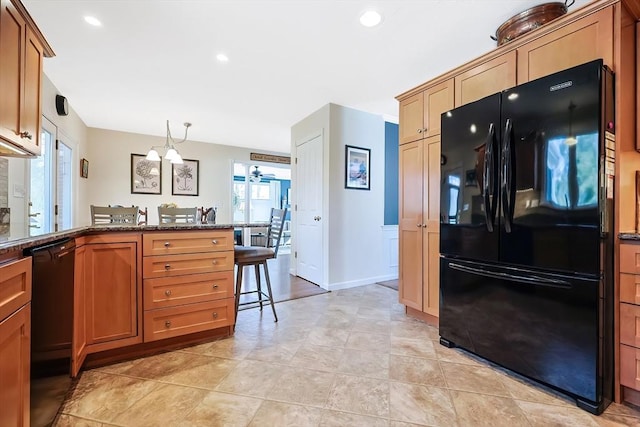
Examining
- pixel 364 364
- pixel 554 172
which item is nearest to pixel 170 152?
pixel 364 364

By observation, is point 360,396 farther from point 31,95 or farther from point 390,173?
point 390,173

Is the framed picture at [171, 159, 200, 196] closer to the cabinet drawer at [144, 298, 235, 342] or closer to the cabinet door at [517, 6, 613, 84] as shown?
the cabinet drawer at [144, 298, 235, 342]

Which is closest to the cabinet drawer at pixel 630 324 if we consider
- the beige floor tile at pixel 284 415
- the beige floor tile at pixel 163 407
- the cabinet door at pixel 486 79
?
the cabinet door at pixel 486 79

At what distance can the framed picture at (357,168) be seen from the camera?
389cm

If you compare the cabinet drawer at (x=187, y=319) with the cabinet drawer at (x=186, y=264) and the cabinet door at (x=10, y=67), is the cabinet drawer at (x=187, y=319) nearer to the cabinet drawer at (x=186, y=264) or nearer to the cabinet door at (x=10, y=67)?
the cabinet drawer at (x=186, y=264)

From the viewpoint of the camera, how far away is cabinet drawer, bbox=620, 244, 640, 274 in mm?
1451

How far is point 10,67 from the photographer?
4.92ft

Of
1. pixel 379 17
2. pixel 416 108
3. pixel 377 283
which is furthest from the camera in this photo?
pixel 377 283

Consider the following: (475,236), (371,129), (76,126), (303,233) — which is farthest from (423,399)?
(76,126)

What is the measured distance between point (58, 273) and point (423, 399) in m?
1.97

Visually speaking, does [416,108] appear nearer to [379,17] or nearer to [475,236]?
[379,17]

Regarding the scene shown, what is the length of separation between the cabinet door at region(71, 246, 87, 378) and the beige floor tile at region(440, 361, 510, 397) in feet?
7.06

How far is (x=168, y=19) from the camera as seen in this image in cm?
217

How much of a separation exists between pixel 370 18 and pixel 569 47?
1274 mm
